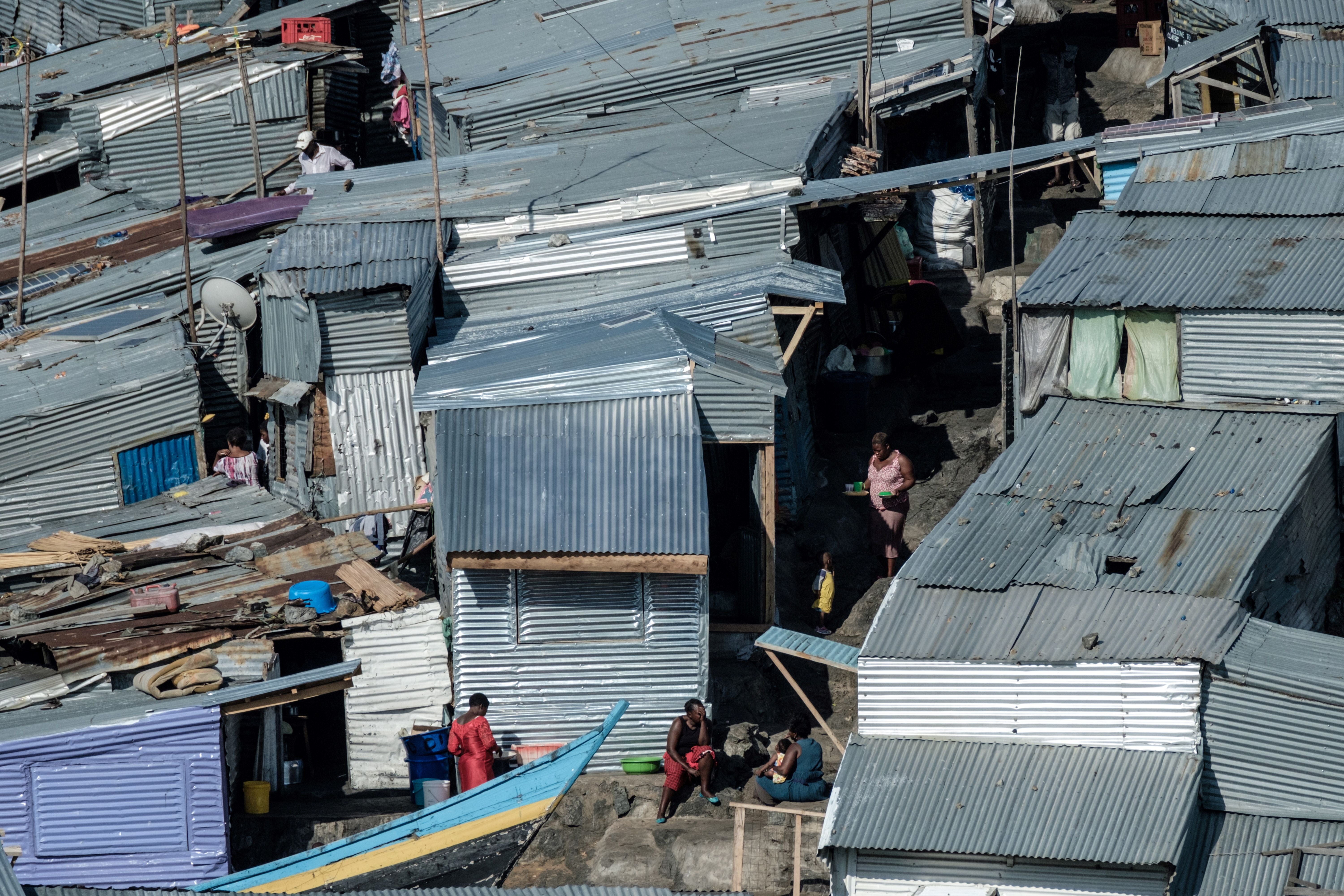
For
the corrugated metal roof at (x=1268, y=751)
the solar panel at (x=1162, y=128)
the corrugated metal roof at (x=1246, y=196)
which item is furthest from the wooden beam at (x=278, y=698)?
the solar panel at (x=1162, y=128)

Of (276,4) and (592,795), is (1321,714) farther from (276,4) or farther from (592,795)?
(276,4)

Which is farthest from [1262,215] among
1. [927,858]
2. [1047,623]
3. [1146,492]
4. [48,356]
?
[48,356]

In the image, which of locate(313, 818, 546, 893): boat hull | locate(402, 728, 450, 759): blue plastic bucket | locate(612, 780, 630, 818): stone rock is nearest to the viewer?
locate(313, 818, 546, 893): boat hull

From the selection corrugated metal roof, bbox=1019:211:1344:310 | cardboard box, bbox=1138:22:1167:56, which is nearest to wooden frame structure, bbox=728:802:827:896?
corrugated metal roof, bbox=1019:211:1344:310

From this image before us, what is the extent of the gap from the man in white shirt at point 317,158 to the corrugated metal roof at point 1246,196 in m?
11.7

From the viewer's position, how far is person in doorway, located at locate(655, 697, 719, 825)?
16938mm

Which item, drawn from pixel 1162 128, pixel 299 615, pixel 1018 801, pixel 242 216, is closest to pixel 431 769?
pixel 299 615

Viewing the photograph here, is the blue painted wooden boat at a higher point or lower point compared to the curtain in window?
lower

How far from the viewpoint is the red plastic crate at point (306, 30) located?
28.7m

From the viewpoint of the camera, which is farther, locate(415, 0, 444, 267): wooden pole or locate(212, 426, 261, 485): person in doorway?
locate(212, 426, 261, 485): person in doorway

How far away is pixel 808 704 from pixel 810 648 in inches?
20.4

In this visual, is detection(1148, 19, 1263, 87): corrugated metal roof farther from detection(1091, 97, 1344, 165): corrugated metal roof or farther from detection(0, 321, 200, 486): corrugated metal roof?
detection(0, 321, 200, 486): corrugated metal roof

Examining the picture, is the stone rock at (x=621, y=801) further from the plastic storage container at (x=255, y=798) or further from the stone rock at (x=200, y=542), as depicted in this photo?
the stone rock at (x=200, y=542)

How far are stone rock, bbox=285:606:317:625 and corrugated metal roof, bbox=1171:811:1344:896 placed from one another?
29.0ft
